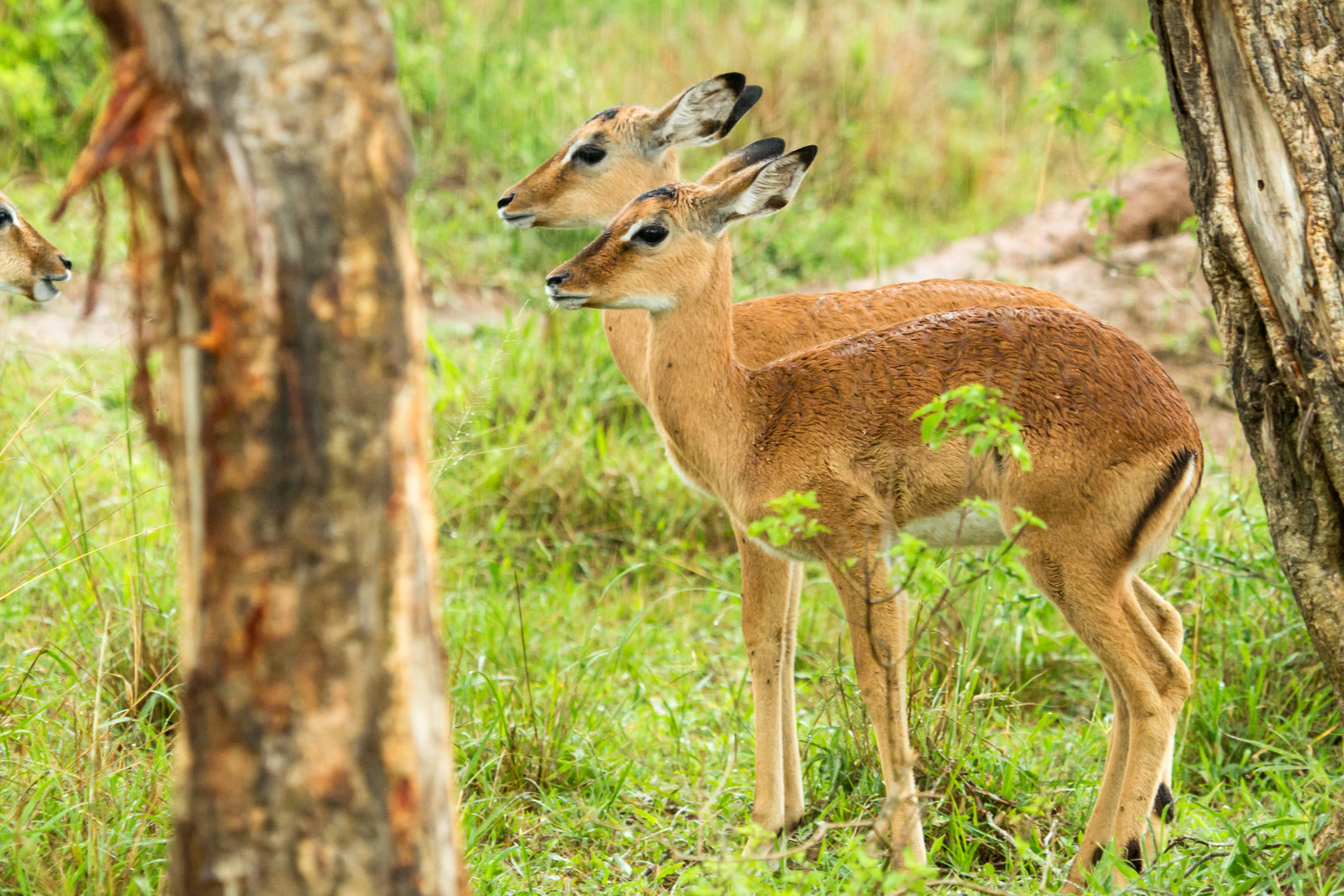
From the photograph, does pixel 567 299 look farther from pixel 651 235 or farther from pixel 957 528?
pixel 957 528

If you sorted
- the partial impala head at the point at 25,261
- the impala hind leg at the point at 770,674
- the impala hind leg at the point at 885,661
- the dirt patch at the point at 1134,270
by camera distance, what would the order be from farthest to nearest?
the dirt patch at the point at 1134,270, the partial impala head at the point at 25,261, the impala hind leg at the point at 770,674, the impala hind leg at the point at 885,661

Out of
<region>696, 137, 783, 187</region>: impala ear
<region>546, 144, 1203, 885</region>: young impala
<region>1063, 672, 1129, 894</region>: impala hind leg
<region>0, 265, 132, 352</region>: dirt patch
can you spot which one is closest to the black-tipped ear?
<region>696, 137, 783, 187</region>: impala ear

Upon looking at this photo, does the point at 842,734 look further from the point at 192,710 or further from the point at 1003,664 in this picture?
the point at 192,710

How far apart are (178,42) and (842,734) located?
2663 mm

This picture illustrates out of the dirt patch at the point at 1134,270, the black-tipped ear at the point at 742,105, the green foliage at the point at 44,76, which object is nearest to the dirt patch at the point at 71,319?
the green foliage at the point at 44,76

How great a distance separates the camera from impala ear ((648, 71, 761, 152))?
4906 mm

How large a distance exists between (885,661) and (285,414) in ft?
5.78

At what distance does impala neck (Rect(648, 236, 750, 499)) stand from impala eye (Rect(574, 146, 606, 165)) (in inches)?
47.8

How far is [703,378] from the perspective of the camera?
380cm

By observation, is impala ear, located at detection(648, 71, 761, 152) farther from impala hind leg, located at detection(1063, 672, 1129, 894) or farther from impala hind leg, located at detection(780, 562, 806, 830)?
impala hind leg, located at detection(1063, 672, 1129, 894)

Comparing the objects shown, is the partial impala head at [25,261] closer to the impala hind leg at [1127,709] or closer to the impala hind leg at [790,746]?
the impala hind leg at [790,746]

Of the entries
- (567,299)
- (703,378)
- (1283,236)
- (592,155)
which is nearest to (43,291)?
(567,299)

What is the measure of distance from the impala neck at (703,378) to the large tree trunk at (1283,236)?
4.26 feet

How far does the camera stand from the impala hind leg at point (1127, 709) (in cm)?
332
